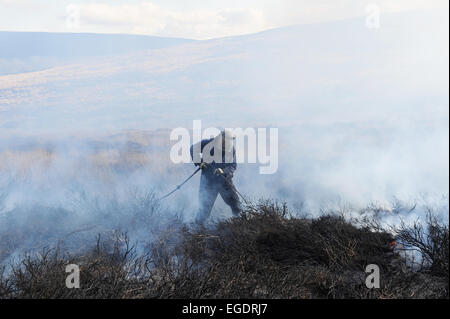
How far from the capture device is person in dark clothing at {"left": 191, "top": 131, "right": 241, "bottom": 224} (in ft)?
28.7

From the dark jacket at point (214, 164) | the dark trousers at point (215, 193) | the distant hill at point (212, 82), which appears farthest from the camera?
the distant hill at point (212, 82)

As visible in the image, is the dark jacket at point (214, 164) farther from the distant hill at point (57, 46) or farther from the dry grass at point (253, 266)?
the distant hill at point (57, 46)

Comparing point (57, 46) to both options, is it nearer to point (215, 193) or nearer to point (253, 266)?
point (215, 193)

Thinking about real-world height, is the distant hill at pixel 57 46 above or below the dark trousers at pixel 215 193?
above

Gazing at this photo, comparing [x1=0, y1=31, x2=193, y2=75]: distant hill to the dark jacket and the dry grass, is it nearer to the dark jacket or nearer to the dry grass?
the dark jacket

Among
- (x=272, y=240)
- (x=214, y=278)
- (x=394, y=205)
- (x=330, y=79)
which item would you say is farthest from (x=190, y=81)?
(x=214, y=278)

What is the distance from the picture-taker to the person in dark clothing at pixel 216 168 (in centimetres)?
875

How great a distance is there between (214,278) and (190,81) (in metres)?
21.1

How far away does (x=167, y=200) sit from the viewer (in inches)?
417

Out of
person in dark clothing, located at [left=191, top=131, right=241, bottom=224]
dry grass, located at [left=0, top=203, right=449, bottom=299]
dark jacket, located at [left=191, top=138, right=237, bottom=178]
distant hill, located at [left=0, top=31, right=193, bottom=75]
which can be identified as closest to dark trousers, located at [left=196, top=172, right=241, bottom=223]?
person in dark clothing, located at [left=191, top=131, right=241, bottom=224]

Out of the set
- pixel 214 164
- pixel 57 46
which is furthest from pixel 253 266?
pixel 57 46

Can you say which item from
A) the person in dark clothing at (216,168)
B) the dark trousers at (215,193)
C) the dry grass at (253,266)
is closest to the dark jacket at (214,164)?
the person in dark clothing at (216,168)

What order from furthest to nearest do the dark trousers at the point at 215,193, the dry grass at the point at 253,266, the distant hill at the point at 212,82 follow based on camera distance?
the distant hill at the point at 212,82
the dark trousers at the point at 215,193
the dry grass at the point at 253,266

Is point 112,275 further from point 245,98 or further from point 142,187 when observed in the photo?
point 245,98
